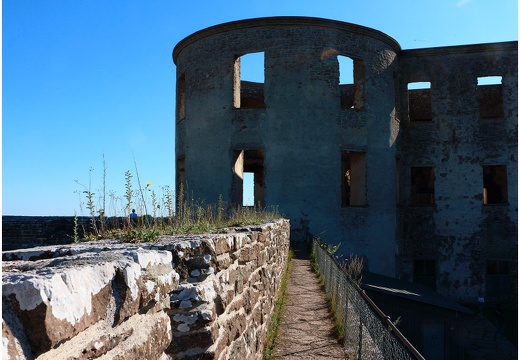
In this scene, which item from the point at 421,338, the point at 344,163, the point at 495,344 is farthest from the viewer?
the point at 344,163

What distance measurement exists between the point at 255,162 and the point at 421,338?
40.1 ft

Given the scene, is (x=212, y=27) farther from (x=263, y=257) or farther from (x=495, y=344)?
(x=495, y=344)

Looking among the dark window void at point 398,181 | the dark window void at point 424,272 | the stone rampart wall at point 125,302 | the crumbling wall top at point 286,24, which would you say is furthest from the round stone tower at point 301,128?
the stone rampart wall at point 125,302

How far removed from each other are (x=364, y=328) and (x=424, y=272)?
14.7 metres

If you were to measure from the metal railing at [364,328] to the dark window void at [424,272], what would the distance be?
1220cm

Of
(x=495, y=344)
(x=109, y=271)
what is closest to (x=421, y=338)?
(x=495, y=344)

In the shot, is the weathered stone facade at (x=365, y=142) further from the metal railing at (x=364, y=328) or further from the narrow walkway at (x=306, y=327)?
the metal railing at (x=364, y=328)

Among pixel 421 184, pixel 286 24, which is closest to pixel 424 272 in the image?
pixel 421 184

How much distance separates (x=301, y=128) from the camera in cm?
1573

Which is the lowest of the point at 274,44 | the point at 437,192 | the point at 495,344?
the point at 495,344

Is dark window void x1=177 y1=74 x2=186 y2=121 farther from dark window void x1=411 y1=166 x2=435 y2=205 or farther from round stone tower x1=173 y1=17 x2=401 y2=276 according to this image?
dark window void x1=411 y1=166 x2=435 y2=205

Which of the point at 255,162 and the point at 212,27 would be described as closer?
the point at 212,27

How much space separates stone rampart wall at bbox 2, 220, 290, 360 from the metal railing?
1.19 meters

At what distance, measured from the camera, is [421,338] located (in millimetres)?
13125
